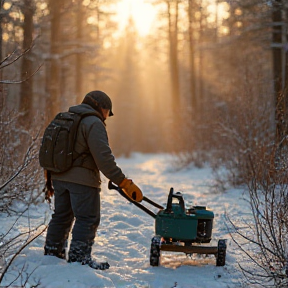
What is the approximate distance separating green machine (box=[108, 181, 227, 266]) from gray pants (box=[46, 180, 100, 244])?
0.29 m

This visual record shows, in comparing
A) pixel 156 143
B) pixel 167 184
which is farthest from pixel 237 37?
pixel 156 143

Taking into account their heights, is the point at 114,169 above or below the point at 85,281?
above

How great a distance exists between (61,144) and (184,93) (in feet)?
124

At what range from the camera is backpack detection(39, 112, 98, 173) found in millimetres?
4637

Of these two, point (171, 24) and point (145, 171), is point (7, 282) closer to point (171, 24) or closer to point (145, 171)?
point (145, 171)

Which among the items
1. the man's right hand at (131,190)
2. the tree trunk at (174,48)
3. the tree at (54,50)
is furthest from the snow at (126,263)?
the tree trunk at (174,48)

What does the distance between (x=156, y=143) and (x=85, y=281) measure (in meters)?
32.5

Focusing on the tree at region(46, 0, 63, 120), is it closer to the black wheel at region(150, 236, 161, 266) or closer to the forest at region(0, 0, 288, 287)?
the forest at region(0, 0, 288, 287)

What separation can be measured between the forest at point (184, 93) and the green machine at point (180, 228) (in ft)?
1.82

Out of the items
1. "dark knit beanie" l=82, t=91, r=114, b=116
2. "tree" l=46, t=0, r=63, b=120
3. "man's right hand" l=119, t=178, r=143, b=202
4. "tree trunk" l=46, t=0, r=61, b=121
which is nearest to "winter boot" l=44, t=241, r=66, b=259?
"man's right hand" l=119, t=178, r=143, b=202

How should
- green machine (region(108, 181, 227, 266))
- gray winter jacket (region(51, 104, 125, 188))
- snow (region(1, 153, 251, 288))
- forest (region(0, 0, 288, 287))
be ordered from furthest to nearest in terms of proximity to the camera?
forest (region(0, 0, 288, 287)) < green machine (region(108, 181, 227, 266)) < gray winter jacket (region(51, 104, 125, 188)) < snow (region(1, 153, 251, 288))

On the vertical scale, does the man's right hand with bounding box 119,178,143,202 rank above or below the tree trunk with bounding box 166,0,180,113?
below

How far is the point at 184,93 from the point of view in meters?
41.8

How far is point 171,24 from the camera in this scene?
25.8m
